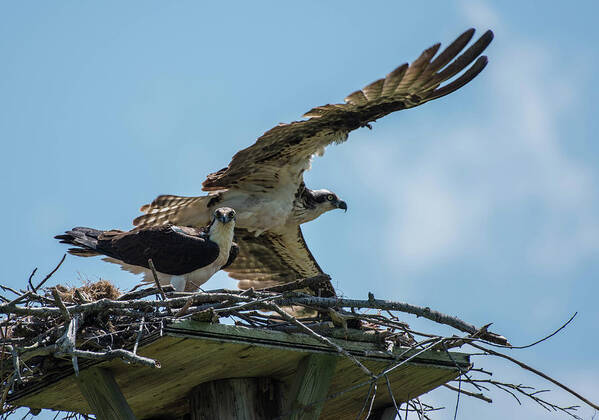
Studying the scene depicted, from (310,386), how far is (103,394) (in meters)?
1.26

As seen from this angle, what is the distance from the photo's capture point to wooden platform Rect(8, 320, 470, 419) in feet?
16.4

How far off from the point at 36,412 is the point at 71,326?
57.3 inches

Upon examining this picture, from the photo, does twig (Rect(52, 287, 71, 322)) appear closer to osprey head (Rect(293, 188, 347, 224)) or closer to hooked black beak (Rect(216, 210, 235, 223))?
hooked black beak (Rect(216, 210, 235, 223))

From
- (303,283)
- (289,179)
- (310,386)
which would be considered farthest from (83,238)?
(310,386)

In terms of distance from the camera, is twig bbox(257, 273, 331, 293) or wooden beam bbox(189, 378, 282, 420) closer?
wooden beam bbox(189, 378, 282, 420)

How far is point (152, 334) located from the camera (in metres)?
4.82

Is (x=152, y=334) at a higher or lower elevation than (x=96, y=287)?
lower

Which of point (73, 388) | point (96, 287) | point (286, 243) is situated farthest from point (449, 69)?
point (73, 388)

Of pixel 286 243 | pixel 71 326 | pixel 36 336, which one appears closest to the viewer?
pixel 71 326

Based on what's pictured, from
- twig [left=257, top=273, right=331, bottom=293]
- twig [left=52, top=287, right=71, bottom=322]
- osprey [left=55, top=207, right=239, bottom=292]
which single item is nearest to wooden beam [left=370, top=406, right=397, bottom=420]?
twig [left=257, top=273, right=331, bottom=293]

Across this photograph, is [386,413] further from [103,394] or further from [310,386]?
[103,394]

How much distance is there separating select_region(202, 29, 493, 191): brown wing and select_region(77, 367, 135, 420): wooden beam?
9.82 feet

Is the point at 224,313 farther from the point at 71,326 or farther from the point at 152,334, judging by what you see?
the point at 71,326

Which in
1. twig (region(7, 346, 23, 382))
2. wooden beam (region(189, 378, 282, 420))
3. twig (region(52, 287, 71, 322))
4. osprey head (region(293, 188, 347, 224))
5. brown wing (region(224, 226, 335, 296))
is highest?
osprey head (region(293, 188, 347, 224))
